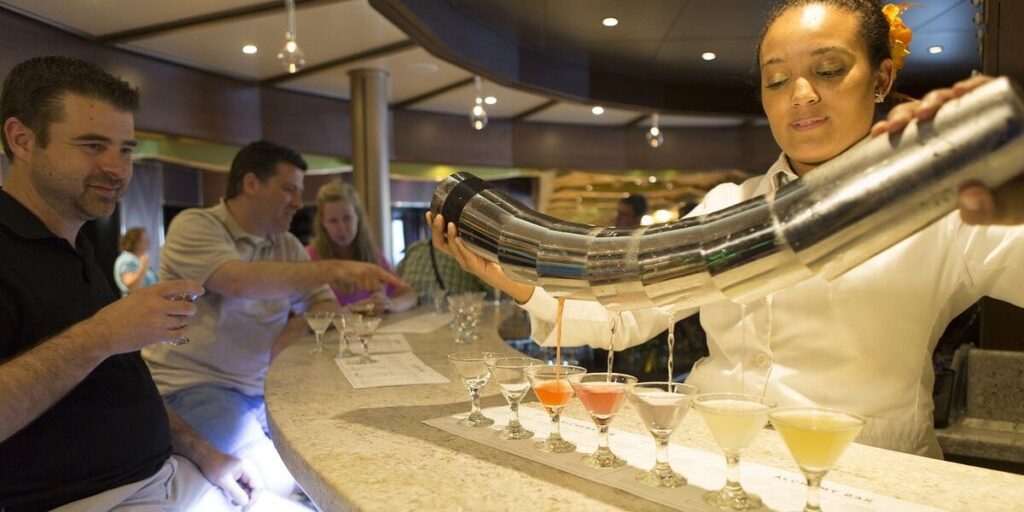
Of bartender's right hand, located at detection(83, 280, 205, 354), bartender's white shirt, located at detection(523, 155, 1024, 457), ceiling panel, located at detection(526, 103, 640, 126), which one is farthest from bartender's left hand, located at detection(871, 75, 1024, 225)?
ceiling panel, located at detection(526, 103, 640, 126)

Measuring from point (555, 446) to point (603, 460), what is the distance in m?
0.13

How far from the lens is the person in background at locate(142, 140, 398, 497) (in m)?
2.95

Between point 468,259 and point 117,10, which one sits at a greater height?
point 117,10

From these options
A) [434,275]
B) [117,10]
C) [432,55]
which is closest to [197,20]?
[117,10]

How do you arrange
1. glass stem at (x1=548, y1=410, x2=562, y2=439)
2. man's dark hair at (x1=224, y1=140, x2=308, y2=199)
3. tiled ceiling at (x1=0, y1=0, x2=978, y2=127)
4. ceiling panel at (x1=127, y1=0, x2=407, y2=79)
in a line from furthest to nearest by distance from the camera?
ceiling panel at (x1=127, y1=0, x2=407, y2=79) < tiled ceiling at (x1=0, y1=0, x2=978, y2=127) < man's dark hair at (x1=224, y1=140, x2=308, y2=199) < glass stem at (x1=548, y1=410, x2=562, y2=439)

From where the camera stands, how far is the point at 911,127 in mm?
863

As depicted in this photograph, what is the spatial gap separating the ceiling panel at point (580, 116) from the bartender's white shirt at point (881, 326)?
721cm

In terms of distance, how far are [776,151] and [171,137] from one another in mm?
7490

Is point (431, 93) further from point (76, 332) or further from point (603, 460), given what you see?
point (603, 460)

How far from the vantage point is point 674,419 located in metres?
1.15

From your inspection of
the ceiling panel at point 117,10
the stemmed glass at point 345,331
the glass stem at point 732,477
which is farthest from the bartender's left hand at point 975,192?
the ceiling panel at point 117,10

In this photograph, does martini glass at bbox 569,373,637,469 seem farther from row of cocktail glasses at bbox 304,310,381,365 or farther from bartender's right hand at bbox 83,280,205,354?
row of cocktail glasses at bbox 304,310,381,365

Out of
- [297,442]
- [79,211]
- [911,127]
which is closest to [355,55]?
[79,211]

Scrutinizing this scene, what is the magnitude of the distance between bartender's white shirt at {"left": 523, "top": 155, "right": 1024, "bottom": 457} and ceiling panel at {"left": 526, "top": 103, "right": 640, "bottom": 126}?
23.7 feet
